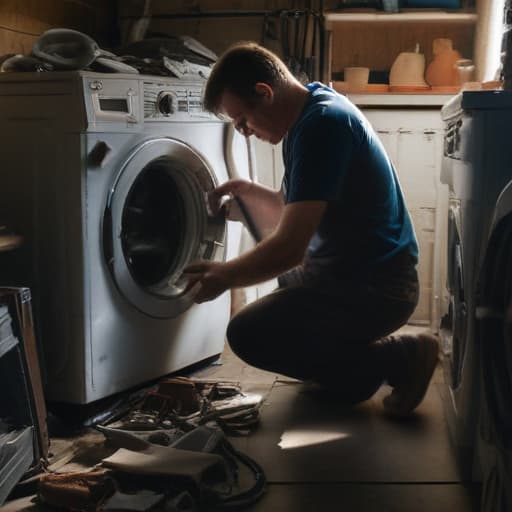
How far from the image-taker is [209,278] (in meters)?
1.87

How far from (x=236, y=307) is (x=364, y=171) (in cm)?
101

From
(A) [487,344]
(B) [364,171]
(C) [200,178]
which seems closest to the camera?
(A) [487,344]

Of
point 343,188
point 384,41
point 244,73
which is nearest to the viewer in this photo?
point 244,73

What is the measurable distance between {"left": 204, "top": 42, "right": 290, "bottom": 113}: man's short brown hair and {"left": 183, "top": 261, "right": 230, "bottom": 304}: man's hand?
0.44 metres

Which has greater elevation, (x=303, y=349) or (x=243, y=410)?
(x=303, y=349)

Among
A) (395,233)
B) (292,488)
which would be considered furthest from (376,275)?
(292,488)

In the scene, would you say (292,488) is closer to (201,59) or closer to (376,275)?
(376,275)

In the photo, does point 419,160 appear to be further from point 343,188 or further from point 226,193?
point 343,188

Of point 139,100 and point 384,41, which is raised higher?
point 384,41

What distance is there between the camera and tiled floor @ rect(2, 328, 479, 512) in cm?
168

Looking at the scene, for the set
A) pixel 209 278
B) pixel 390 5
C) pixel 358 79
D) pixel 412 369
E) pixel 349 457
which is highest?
pixel 390 5

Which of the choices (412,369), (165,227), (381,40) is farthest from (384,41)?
(412,369)

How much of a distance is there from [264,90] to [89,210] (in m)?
0.57

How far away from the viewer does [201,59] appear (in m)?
2.76
